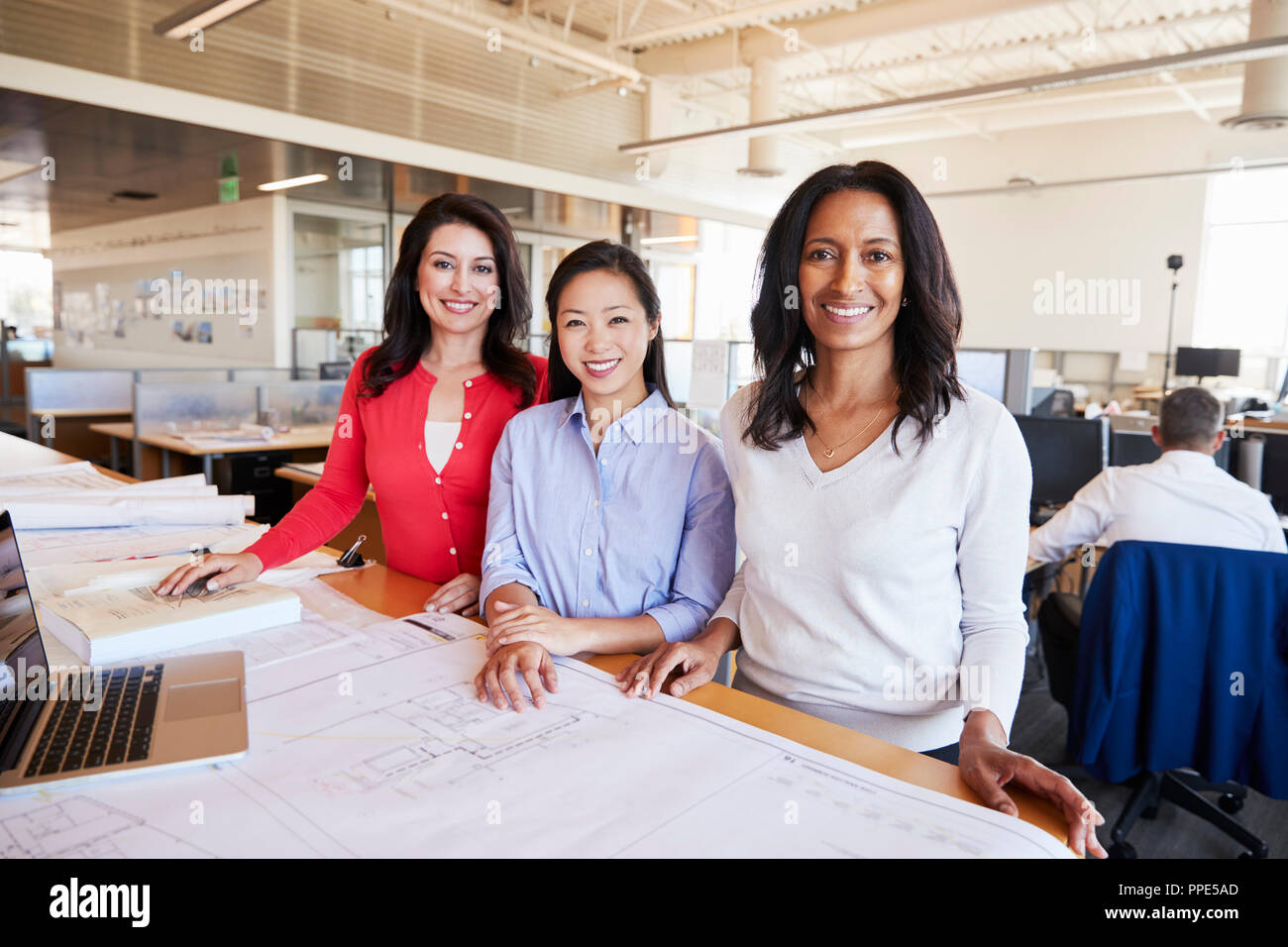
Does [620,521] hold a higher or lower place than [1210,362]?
lower

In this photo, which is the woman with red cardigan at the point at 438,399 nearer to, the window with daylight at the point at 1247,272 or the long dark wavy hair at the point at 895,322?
the long dark wavy hair at the point at 895,322

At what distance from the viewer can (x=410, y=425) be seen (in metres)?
1.82

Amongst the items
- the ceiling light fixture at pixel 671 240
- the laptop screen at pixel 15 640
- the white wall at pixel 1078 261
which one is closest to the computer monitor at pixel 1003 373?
the laptop screen at pixel 15 640

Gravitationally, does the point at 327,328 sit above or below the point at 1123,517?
above

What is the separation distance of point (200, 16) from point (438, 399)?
4618 mm

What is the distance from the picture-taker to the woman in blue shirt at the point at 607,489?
4.94 ft

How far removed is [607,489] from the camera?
60.7 inches

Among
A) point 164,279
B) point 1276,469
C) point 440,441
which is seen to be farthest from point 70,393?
point 1276,469

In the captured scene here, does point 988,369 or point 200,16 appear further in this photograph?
point 200,16

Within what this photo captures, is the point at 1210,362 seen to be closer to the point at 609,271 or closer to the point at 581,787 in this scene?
the point at 609,271

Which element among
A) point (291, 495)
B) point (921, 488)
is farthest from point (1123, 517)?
point (291, 495)
